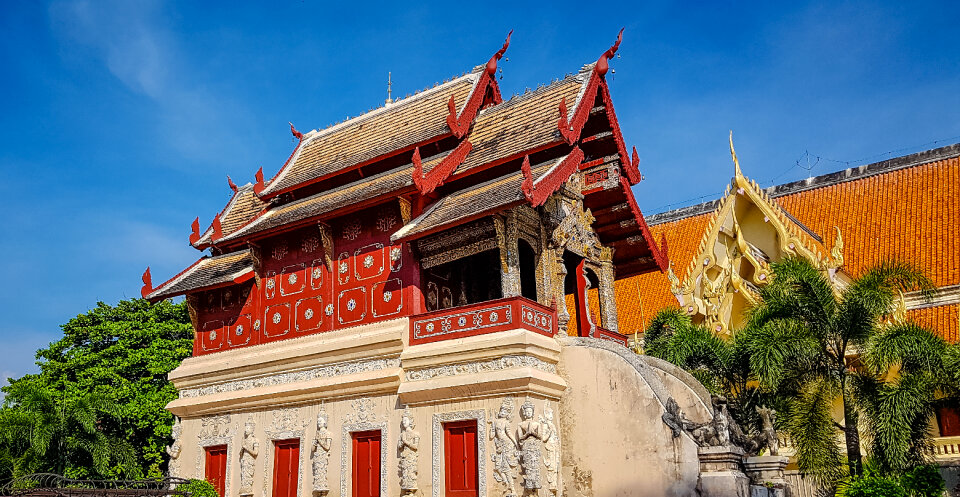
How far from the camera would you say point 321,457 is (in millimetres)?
13969

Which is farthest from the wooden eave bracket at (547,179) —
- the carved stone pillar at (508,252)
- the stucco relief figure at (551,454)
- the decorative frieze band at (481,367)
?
the stucco relief figure at (551,454)

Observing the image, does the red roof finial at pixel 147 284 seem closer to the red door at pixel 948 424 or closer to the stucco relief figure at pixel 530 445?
the stucco relief figure at pixel 530 445

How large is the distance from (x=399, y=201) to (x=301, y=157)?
15.4 ft

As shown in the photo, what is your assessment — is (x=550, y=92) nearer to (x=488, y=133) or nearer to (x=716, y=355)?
(x=488, y=133)

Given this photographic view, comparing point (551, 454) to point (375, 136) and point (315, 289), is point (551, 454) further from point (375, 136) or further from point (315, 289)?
point (375, 136)

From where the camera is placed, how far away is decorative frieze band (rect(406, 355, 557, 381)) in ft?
40.0

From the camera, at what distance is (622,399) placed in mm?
11938

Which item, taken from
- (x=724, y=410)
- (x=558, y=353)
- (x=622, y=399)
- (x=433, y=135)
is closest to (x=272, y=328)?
(x=433, y=135)

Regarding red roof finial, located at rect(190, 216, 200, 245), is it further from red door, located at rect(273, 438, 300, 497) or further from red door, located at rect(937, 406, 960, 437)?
red door, located at rect(937, 406, 960, 437)

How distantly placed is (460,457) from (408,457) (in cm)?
83

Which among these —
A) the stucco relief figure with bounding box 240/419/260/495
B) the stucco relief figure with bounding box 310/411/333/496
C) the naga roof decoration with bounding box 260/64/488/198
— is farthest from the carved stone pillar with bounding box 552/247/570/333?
the stucco relief figure with bounding box 240/419/260/495

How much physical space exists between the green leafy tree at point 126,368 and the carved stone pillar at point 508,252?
458 inches

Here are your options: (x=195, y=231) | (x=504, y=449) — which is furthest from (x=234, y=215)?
(x=504, y=449)

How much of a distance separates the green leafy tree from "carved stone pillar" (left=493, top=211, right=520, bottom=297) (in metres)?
11.6
